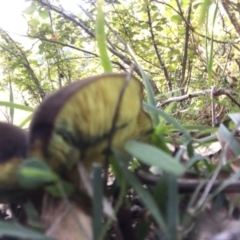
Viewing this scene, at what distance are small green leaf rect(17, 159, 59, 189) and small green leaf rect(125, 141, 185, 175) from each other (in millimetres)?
59

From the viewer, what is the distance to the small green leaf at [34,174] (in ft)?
0.80

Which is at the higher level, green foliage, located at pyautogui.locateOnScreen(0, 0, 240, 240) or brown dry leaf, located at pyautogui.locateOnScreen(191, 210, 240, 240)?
green foliage, located at pyautogui.locateOnScreen(0, 0, 240, 240)

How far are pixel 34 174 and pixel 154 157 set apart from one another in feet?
0.26

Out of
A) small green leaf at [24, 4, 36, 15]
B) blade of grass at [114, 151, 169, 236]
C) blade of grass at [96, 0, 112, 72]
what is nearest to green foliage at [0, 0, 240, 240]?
small green leaf at [24, 4, 36, 15]

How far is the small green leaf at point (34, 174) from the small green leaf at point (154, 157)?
59 millimetres

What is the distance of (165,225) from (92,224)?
0.15 ft

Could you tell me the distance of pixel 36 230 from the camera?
27 cm

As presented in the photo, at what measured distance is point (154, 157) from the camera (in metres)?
0.28

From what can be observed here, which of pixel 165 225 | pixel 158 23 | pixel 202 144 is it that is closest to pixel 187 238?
pixel 165 225

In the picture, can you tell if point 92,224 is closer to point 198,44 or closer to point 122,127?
point 122,127

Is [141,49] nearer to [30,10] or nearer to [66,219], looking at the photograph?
[30,10]

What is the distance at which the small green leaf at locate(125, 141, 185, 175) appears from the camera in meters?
0.25

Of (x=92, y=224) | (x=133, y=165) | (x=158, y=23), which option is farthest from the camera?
(x=158, y=23)

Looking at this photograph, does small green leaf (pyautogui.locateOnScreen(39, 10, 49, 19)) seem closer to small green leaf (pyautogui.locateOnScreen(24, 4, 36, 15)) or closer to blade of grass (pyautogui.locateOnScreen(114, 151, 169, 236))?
small green leaf (pyautogui.locateOnScreen(24, 4, 36, 15))
